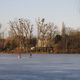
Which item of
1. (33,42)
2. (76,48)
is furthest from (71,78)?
(33,42)

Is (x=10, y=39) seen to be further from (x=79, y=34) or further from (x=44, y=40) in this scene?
(x=79, y=34)

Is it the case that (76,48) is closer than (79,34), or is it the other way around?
(76,48)

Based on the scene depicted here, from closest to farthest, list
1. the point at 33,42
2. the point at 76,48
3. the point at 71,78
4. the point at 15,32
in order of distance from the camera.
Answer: the point at 71,78 → the point at 76,48 → the point at 15,32 → the point at 33,42

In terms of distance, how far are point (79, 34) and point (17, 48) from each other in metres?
13.4

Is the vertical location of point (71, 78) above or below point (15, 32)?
below

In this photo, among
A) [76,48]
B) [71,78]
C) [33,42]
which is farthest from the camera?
[33,42]

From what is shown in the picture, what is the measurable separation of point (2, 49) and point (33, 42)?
1022cm

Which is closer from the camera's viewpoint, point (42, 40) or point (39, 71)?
point (39, 71)

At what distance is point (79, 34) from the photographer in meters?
69.1

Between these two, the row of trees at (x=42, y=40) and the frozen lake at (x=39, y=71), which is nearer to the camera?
the frozen lake at (x=39, y=71)

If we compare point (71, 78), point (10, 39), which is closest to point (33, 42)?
point (10, 39)

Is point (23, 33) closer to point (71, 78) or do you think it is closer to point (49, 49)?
point (49, 49)

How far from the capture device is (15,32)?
2677 inches

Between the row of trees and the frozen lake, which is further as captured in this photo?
the row of trees
